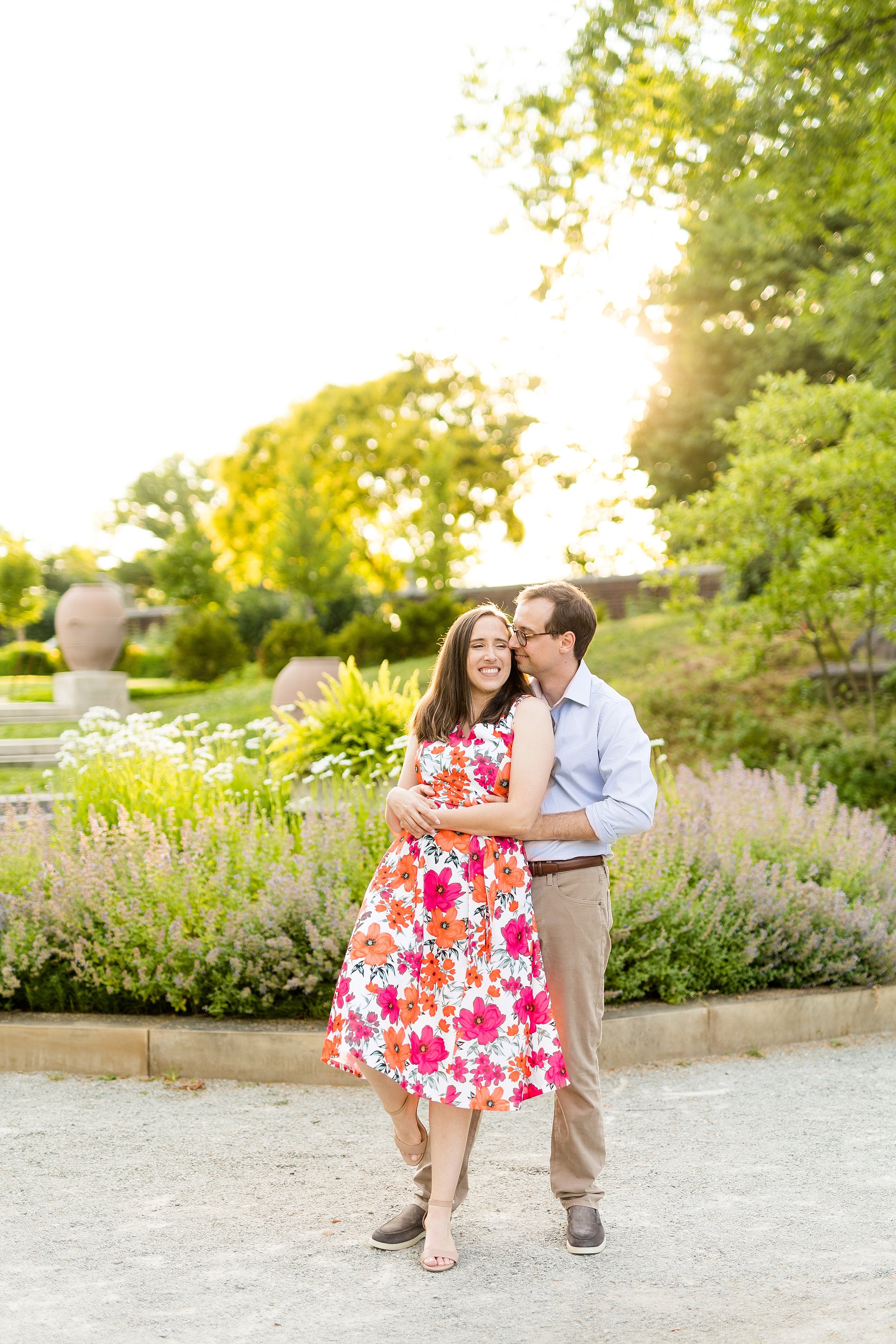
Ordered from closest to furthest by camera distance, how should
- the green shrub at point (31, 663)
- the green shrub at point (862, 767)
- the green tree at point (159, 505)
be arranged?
the green shrub at point (862, 767), the green shrub at point (31, 663), the green tree at point (159, 505)

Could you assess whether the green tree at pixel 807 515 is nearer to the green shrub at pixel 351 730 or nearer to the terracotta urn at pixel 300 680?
the terracotta urn at pixel 300 680

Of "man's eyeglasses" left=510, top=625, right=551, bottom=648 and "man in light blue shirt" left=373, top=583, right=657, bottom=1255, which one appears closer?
"man in light blue shirt" left=373, top=583, right=657, bottom=1255

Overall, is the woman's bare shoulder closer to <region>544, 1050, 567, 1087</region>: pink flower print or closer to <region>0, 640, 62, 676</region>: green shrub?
<region>544, 1050, 567, 1087</region>: pink flower print

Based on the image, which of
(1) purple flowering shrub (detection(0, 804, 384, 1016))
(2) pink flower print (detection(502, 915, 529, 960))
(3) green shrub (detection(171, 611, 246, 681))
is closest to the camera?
(2) pink flower print (detection(502, 915, 529, 960))

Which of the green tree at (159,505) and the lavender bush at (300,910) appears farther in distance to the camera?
the green tree at (159,505)

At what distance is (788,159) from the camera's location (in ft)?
35.2

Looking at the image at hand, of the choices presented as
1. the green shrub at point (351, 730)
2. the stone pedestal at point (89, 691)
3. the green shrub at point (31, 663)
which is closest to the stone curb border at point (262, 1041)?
the green shrub at point (351, 730)

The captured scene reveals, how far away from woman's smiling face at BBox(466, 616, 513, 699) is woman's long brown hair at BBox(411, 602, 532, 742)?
1cm

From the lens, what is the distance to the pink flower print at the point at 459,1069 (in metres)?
2.84

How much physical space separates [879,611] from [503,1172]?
26.2 ft

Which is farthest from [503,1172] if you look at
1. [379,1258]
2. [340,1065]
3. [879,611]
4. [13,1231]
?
[879,611]

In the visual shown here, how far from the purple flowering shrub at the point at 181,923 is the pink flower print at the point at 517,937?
1727 millimetres

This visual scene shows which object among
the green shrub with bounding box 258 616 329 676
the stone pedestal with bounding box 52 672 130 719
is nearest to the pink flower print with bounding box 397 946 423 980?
the stone pedestal with bounding box 52 672 130 719

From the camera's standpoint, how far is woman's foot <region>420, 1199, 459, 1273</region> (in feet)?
9.43
